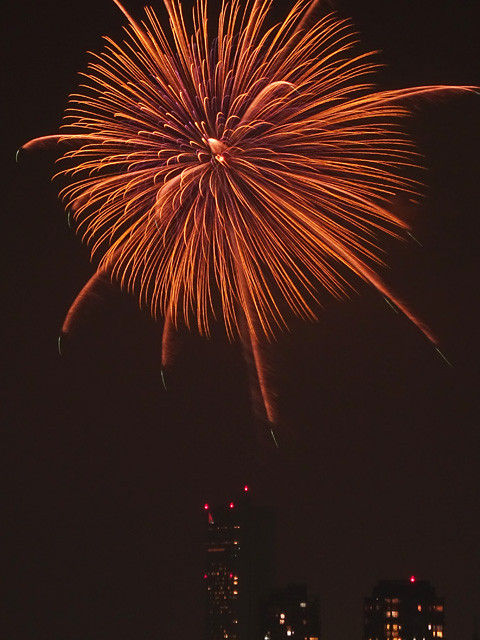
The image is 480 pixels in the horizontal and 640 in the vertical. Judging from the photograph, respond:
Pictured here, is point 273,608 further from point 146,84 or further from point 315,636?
point 146,84

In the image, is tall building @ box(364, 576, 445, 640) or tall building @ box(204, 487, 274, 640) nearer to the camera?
tall building @ box(364, 576, 445, 640)

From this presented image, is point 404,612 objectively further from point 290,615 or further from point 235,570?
point 235,570

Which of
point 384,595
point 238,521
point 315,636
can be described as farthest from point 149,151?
point 238,521

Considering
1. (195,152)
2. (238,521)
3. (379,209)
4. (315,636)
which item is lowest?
(315,636)

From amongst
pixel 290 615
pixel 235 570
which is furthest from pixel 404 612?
pixel 235 570

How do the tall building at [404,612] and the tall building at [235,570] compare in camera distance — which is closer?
the tall building at [404,612]
